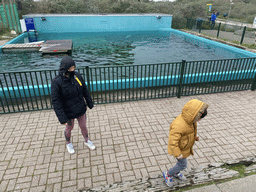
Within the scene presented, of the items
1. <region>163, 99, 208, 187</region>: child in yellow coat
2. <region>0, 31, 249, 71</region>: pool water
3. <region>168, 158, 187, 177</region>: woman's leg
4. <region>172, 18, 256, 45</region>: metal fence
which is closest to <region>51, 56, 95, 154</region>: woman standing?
<region>163, 99, 208, 187</region>: child in yellow coat

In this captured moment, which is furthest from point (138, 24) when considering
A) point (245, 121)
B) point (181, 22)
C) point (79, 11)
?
point (245, 121)

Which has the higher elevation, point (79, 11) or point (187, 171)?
point (79, 11)

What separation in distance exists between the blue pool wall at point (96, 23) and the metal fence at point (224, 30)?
1877 mm

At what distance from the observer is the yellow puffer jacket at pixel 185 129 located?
2406 millimetres

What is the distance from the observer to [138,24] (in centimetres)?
2333

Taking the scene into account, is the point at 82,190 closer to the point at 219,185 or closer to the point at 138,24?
the point at 219,185

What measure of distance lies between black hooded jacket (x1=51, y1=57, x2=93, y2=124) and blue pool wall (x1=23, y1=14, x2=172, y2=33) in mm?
20780

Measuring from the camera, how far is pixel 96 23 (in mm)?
22312

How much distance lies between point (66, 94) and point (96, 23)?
21.1 m

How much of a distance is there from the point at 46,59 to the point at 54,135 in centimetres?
876

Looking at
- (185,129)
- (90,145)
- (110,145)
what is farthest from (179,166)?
(90,145)

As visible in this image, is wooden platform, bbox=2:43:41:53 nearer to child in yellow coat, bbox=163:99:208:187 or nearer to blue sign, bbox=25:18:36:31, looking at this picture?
blue sign, bbox=25:18:36:31

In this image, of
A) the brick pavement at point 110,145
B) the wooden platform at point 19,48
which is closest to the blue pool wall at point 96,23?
the wooden platform at point 19,48

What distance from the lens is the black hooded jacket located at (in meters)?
3.08
